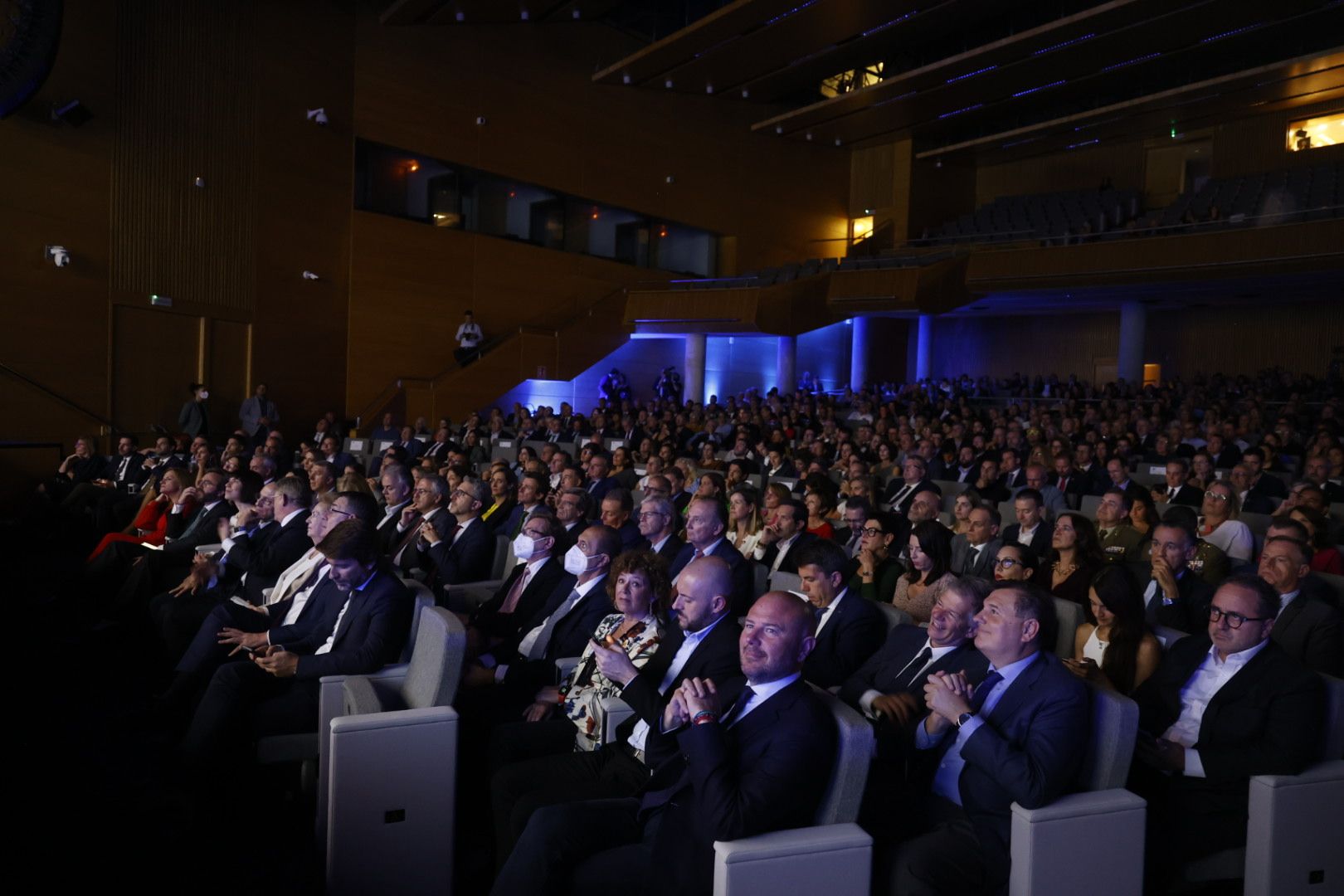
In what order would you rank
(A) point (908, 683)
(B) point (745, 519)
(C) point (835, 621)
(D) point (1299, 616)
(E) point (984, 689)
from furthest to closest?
(B) point (745, 519)
(C) point (835, 621)
(D) point (1299, 616)
(A) point (908, 683)
(E) point (984, 689)

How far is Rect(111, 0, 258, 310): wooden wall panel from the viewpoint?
9.41m

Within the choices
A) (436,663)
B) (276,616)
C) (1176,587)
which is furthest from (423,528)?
(1176,587)

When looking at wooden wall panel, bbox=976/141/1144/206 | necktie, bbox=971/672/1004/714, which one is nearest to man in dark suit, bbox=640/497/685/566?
necktie, bbox=971/672/1004/714

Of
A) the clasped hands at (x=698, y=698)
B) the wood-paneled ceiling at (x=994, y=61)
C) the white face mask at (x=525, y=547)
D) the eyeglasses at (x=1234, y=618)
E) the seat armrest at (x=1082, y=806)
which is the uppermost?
the wood-paneled ceiling at (x=994, y=61)

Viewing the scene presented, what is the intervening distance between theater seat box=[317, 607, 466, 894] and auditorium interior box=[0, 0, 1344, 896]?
0.01m

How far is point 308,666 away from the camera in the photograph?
109 inches

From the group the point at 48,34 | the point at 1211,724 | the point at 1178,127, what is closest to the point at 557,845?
the point at 1211,724

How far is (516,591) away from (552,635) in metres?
0.45

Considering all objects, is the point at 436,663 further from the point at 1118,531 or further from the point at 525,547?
the point at 1118,531

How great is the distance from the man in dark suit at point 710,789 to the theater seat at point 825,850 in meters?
0.03

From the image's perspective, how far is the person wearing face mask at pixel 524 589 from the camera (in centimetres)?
335

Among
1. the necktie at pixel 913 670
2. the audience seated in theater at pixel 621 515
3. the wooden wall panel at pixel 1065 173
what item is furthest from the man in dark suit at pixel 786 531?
the wooden wall panel at pixel 1065 173

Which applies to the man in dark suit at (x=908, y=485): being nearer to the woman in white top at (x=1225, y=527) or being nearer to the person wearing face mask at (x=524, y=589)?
the woman in white top at (x=1225, y=527)

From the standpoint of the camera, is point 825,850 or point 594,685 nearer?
point 825,850
